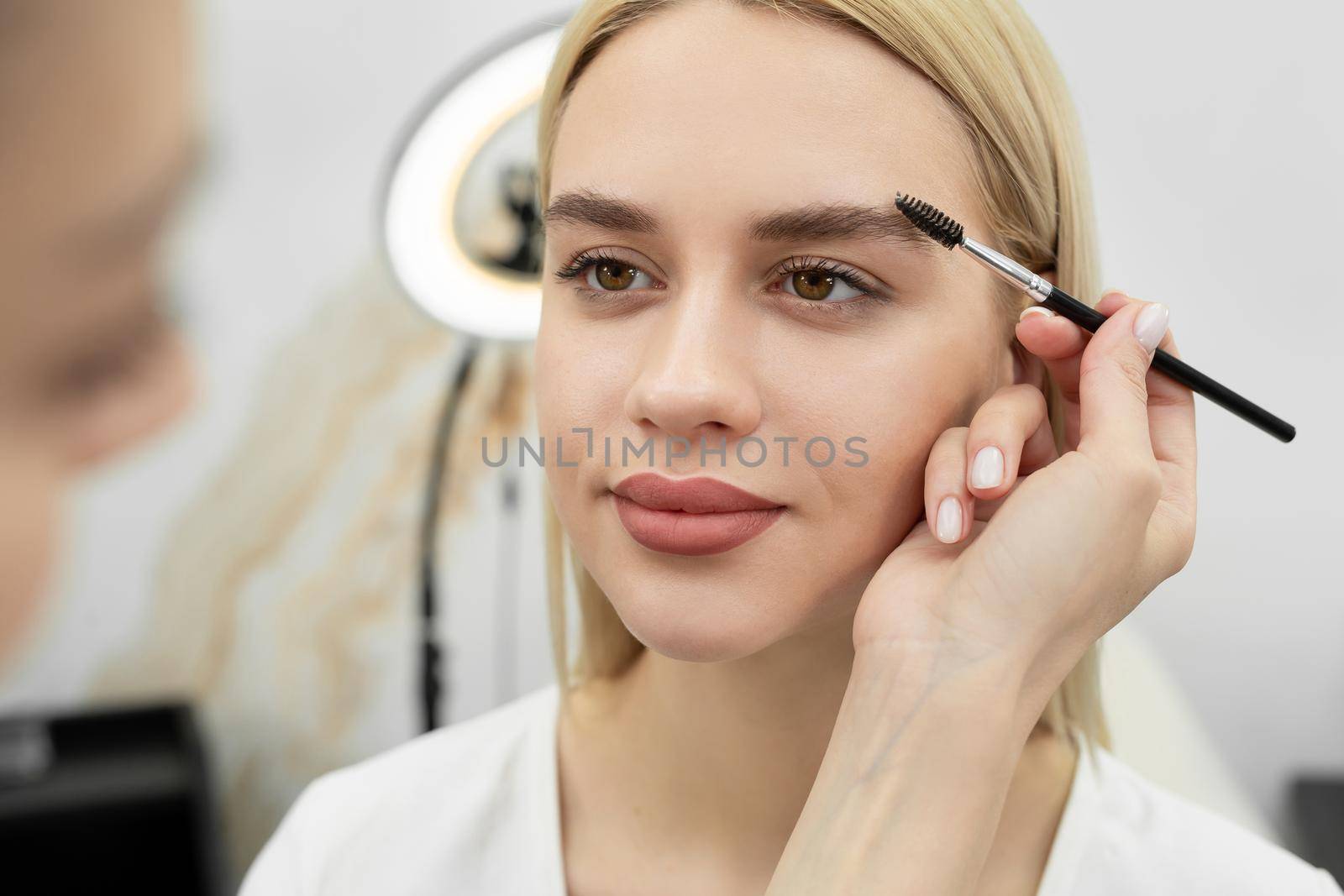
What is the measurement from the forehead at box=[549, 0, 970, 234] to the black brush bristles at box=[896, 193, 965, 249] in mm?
20

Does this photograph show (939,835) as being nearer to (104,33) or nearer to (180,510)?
(180,510)

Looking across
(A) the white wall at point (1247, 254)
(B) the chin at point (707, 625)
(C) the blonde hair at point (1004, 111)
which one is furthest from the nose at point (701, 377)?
(A) the white wall at point (1247, 254)

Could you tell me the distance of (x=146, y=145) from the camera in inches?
62.3

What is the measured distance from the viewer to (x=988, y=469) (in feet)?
2.26

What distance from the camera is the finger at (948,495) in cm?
70

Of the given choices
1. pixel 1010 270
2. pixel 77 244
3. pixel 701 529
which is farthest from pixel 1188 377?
pixel 77 244

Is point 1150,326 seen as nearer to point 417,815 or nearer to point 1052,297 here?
point 1052,297

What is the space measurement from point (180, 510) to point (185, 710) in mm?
301

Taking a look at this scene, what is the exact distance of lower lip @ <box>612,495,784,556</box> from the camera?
28.4 inches

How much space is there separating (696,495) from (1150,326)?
1.08 feet

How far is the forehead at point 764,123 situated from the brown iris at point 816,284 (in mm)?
56

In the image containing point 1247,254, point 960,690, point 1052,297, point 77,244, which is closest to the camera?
point 960,690

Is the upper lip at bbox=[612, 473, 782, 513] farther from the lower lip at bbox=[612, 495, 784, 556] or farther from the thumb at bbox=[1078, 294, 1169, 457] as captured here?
the thumb at bbox=[1078, 294, 1169, 457]

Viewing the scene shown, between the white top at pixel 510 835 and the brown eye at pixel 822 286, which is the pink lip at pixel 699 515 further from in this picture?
the white top at pixel 510 835
